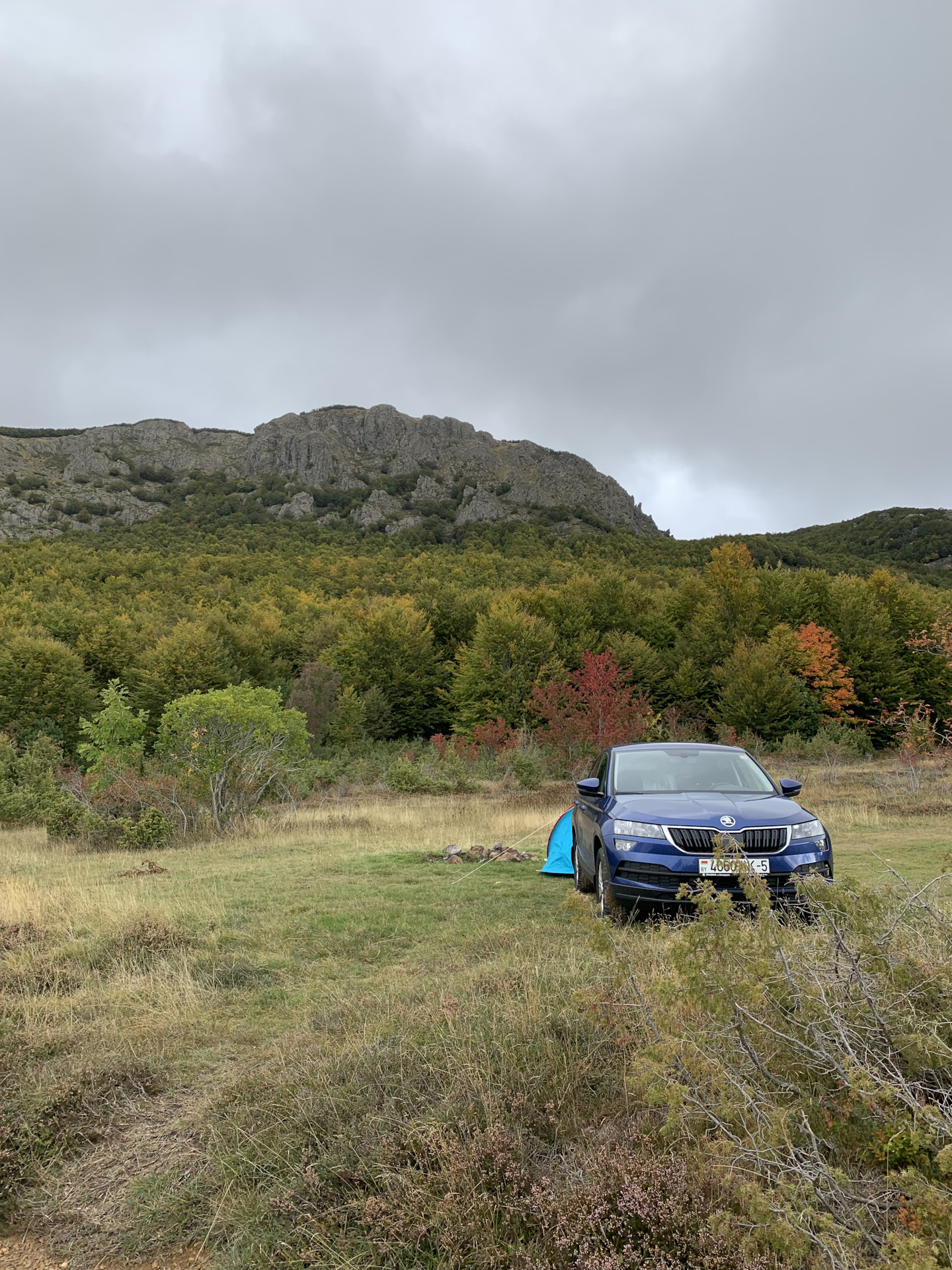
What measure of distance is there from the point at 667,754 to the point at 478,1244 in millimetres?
5586

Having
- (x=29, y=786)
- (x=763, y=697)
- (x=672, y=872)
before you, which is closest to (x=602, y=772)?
(x=672, y=872)

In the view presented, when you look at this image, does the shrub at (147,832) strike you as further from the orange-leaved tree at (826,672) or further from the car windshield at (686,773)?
the orange-leaved tree at (826,672)

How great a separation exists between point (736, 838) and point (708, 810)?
37 cm

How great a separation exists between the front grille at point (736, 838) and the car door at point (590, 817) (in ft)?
3.30

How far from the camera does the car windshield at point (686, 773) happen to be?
22.5 ft

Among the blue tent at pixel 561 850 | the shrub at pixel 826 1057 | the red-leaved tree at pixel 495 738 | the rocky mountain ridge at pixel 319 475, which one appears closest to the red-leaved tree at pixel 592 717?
the red-leaved tree at pixel 495 738

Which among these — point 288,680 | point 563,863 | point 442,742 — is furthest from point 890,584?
point 563,863

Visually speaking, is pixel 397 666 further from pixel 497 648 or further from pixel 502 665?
pixel 502 665

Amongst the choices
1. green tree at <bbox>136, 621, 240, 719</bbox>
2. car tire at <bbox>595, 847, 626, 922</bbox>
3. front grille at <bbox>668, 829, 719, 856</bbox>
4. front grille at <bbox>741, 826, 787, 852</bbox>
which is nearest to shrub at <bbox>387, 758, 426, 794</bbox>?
car tire at <bbox>595, 847, 626, 922</bbox>

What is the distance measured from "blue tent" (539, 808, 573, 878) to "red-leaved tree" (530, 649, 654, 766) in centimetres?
1247

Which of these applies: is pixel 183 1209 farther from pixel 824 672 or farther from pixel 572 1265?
pixel 824 672

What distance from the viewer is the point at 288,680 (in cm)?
4625

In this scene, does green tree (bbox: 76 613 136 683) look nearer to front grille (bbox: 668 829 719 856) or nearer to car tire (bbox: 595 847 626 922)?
car tire (bbox: 595 847 626 922)

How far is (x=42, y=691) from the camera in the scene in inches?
1455
